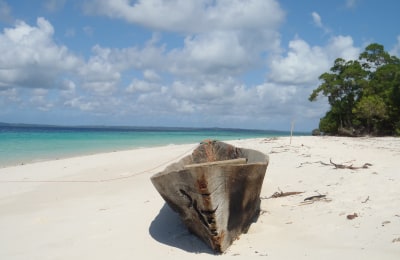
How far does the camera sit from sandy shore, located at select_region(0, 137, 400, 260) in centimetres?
382

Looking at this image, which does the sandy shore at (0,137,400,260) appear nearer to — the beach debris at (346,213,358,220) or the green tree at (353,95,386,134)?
the beach debris at (346,213,358,220)

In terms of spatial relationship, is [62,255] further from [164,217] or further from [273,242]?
[273,242]

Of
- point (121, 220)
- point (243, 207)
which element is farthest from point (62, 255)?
point (243, 207)

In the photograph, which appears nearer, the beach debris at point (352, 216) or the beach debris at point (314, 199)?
the beach debris at point (352, 216)

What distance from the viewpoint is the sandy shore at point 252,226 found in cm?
382

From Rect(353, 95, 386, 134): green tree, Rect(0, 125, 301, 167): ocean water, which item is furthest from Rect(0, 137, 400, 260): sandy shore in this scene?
Rect(353, 95, 386, 134): green tree

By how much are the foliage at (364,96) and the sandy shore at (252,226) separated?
491 inches

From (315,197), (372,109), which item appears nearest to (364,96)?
(372,109)

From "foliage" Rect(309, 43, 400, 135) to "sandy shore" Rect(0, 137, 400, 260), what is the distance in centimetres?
1248

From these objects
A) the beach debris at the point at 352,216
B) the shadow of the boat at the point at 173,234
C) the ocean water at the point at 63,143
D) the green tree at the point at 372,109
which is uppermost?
the green tree at the point at 372,109

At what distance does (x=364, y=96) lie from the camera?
20391mm

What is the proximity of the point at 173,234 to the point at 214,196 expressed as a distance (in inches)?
46.6

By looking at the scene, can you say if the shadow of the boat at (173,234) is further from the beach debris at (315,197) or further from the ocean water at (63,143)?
the ocean water at (63,143)

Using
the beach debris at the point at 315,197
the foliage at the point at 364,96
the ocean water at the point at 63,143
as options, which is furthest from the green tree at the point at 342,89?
the beach debris at the point at 315,197
